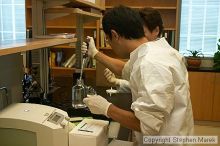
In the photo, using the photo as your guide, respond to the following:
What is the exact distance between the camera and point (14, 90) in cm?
165

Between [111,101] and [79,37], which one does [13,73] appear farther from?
[79,37]

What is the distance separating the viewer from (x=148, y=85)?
110 cm

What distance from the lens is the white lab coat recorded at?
1.10 meters

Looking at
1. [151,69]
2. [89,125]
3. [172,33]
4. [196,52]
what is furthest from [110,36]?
[196,52]

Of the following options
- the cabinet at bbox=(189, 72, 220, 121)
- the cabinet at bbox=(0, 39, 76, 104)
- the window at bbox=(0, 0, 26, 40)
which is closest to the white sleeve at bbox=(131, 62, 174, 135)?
the cabinet at bbox=(0, 39, 76, 104)

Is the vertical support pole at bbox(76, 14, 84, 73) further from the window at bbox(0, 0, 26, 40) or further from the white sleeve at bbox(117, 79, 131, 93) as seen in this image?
the window at bbox(0, 0, 26, 40)

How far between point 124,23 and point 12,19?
13.0 ft

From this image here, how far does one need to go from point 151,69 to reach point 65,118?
→ 0.47 m

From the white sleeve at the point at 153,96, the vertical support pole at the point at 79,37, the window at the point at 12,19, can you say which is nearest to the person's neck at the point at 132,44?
the white sleeve at the point at 153,96

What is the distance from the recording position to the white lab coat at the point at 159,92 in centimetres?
110

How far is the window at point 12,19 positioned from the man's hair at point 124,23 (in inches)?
148

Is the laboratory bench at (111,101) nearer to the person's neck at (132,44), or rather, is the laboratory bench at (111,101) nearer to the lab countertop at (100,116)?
the lab countertop at (100,116)

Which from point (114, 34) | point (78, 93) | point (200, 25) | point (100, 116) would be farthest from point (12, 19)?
point (114, 34)

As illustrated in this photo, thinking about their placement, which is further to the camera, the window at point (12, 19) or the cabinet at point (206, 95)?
the window at point (12, 19)
